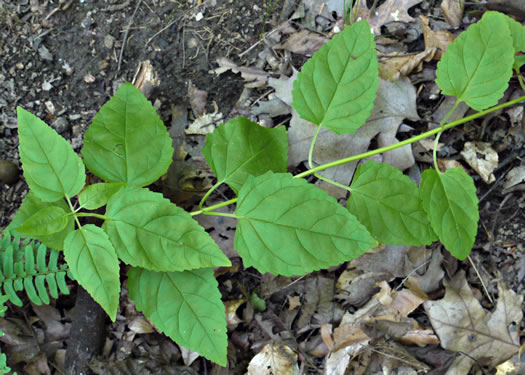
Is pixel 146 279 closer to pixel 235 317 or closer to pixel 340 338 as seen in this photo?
pixel 235 317

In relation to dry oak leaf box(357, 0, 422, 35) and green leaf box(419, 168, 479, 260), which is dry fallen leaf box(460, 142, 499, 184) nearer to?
green leaf box(419, 168, 479, 260)

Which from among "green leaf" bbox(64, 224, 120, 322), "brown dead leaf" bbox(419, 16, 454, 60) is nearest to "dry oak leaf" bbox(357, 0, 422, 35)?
"brown dead leaf" bbox(419, 16, 454, 60)

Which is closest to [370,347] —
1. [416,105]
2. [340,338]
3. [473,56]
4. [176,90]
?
[340,338]

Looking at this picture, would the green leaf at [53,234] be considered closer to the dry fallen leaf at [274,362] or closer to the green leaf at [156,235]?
the green leaf at [156,235]

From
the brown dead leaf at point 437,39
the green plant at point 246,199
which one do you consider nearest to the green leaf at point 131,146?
the green plant at point 246,199

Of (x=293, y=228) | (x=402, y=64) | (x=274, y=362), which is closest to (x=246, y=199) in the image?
(x=293, y=228)

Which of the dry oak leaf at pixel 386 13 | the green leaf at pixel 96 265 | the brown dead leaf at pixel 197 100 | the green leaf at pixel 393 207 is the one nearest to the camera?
the green leaf at pixel 96 265

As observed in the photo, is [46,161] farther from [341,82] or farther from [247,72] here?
[341,82]
